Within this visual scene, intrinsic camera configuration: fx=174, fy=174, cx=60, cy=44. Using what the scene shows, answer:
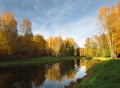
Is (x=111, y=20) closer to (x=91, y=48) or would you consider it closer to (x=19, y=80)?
(x=19, y=80)

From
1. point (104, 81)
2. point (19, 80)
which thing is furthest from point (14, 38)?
point (104, 81)

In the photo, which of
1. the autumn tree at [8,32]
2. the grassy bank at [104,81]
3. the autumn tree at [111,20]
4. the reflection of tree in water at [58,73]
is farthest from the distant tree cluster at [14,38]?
the grassy bank at [104,81]

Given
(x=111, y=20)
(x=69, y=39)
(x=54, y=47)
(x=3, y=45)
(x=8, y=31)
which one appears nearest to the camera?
(x=111, y=20)

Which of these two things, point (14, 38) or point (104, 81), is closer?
point (104, 81)

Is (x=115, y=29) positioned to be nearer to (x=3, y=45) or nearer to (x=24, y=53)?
(x=3, y=45)

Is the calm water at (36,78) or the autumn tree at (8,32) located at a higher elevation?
the autumn tree at (8,32)

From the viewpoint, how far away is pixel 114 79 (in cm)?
1571

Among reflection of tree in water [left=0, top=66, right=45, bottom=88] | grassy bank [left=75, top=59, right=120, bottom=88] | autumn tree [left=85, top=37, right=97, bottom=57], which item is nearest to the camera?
grassy bank [left=75, top=59, right=120, bottom=88]

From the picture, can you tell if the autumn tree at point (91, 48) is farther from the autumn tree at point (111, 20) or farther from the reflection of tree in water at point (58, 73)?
the reflection of tree in water at point (58, 73)

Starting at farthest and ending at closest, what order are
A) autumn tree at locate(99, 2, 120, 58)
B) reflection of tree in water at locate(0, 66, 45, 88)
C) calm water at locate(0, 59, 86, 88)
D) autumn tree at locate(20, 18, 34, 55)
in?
autumn tree at locate(20, 18, 34, 55)
autumn tree at locate(99, 2, 120, 58)
calm water at locate(0, 59, 86, 88)
reflection of tree in water at locate(0, 66, 45, 88)

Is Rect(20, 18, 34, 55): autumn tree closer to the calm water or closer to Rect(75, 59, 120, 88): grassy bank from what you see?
the calm water

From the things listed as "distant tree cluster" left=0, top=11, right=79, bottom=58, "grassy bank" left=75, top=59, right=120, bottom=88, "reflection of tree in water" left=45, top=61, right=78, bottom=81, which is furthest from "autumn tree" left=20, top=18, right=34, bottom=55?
"grassy bank" left=75, top=59, right=120, bottom=88

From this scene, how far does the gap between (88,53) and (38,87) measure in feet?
375

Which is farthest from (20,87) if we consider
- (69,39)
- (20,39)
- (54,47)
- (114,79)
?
(69,39)
